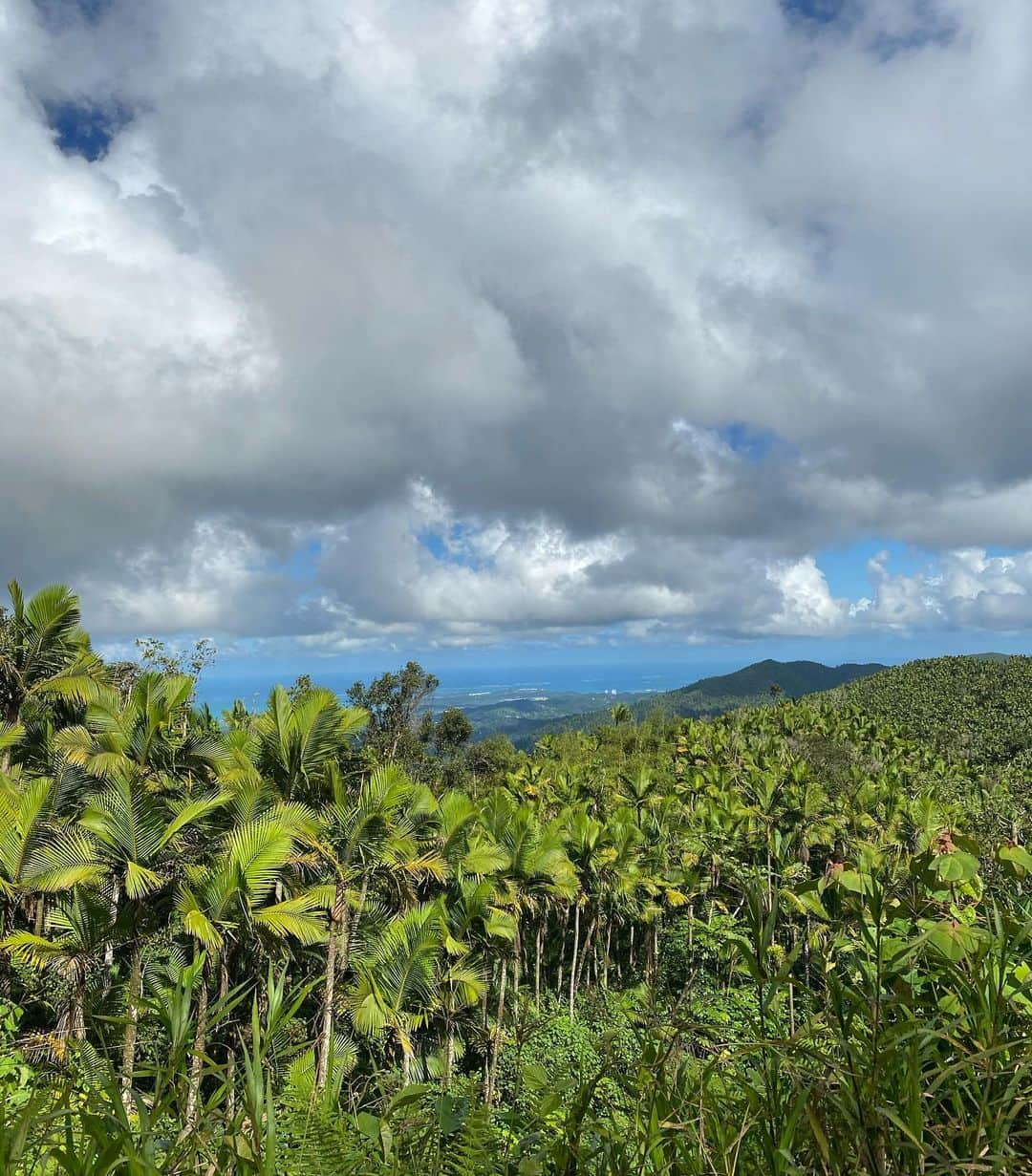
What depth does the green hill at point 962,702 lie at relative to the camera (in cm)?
8138

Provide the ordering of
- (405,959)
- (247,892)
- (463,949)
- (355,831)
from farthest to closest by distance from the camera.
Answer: (463,949), (405,959), (355,831), (247,892)

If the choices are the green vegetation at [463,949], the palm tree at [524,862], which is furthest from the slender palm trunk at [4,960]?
the palm tree at [524,862]

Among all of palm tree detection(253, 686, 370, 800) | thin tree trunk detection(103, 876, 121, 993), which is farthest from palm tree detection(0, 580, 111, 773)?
thin tree trunk detection(103, 876, 121, 993)

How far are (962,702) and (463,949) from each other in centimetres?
9598

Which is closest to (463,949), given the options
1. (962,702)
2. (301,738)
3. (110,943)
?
(301,738)

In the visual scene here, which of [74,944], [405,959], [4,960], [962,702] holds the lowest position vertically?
[962,702]

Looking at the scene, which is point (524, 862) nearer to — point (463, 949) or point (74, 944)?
point (463, 949)

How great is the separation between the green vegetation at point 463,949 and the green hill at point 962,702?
2367 centimetres

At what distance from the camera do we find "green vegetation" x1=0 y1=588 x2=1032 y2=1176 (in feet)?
6.70

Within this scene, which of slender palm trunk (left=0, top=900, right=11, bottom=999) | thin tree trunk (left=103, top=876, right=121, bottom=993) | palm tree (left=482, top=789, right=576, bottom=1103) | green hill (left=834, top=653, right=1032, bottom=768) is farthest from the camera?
green hill (left=834, top=653, right=1032, bottom=768)

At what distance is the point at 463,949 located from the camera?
21141mm

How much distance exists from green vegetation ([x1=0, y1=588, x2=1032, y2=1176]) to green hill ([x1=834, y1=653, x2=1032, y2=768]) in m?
A: 23.7

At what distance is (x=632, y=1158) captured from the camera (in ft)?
7.11

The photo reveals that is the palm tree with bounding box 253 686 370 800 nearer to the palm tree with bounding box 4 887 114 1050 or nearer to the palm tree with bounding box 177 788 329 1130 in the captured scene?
the palm tree with bounding box 177 788 329 1130
